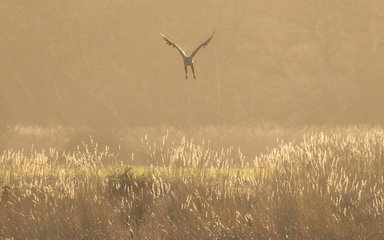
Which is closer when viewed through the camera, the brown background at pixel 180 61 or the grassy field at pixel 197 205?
the grassy field at pixel 197 205

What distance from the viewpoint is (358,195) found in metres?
12.6

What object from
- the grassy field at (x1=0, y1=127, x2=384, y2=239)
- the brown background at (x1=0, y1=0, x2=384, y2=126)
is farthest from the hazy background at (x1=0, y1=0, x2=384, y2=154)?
the grassy field at (x1=0, y1=127, x2=384, y2=239)

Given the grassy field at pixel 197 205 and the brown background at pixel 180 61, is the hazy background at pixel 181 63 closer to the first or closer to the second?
the brown background at pixel 180 61

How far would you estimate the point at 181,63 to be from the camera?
1837 inches

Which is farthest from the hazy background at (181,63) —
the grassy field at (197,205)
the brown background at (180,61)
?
the grassy field at (197,205)

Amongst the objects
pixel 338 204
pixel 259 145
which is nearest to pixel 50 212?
pixel 338 204

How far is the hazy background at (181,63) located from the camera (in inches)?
1759

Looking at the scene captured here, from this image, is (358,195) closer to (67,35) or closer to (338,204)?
(338,204)

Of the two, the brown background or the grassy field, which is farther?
the brown background

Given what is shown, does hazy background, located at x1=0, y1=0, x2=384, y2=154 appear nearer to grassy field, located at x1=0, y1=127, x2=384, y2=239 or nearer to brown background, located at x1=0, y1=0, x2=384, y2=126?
brown background, located at x1=0, y1=0, x2=384, y2=126

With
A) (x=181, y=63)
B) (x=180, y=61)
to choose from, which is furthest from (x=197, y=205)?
(x=181, y=63)

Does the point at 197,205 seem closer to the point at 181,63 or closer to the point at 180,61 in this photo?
the point at 180,61

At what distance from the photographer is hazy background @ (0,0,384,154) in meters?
44.7

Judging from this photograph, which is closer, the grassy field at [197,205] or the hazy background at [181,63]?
the grassy field at [197,205]
